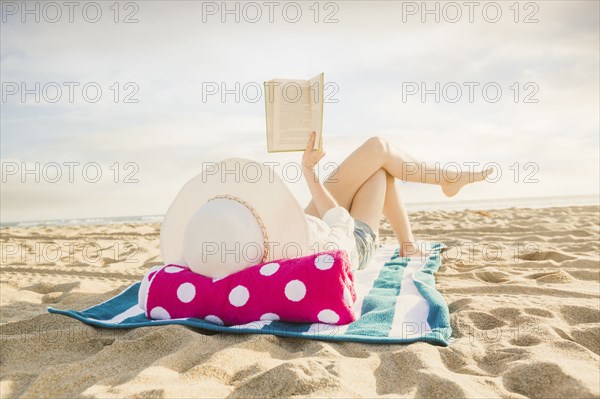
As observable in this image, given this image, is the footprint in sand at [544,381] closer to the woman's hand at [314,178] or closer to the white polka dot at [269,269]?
the white polka dot at [269,269]

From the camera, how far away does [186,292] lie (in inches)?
93.2

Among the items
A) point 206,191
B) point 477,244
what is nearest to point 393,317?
point 206,191

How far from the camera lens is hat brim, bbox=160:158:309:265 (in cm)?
230

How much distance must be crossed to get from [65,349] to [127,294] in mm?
1114

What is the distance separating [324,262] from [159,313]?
0.82 m

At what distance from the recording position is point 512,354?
191 centimetres

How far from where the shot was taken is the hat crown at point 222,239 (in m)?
2.21

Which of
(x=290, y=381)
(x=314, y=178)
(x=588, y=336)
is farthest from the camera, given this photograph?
(x=314, y=178)

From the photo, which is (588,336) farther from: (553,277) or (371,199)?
(371,199)

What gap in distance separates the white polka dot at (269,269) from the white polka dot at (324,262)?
19cm

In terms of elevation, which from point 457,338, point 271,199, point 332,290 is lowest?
point 457,338

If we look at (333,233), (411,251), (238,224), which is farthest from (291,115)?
(411,251)

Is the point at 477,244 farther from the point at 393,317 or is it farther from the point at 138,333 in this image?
the point at 138,333

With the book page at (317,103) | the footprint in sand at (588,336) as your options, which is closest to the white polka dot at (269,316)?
the book page at (317,103)
